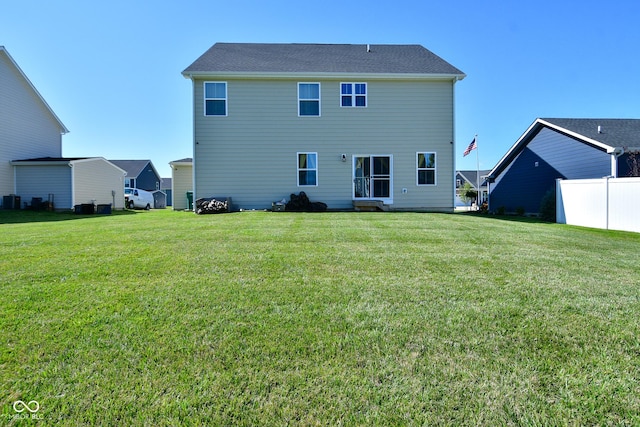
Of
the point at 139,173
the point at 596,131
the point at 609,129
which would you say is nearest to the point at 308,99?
the point at 596,131

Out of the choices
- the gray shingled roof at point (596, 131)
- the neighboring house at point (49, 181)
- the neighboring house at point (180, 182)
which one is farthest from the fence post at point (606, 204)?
the neighboring house at point (49, 181)

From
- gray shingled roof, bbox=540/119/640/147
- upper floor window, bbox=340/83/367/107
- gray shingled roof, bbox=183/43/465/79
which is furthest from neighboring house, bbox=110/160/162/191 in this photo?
gray shingled roof, bbox=540/119/640/147

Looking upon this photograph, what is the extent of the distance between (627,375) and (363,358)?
1772 mm

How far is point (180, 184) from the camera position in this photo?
18672 millimetres

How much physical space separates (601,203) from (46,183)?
24.1 m

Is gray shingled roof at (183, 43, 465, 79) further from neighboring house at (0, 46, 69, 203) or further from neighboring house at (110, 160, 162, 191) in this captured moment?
neighboring house at (110, 160, 162, 191)

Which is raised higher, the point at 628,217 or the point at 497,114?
the point at 497,114

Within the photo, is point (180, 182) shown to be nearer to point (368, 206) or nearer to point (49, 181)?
point (49, 181)

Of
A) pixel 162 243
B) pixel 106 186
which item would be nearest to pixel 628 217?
pixel 162 243

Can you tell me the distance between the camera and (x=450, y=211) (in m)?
13.5

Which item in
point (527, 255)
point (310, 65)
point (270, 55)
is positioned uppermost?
point (270, 55)

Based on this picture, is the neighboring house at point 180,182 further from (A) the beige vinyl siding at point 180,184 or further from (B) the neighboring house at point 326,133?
(B) the neighboring house at point 326,133

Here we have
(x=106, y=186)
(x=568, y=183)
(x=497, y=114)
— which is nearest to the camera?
(x=568, y=183)

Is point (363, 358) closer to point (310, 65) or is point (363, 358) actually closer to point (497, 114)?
point (310, 65)
